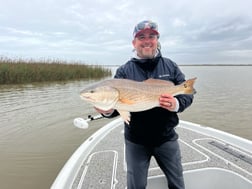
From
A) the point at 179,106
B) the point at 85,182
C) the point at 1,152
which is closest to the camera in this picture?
the point at 179,106

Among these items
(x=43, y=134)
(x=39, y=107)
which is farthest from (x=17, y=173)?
(x=39, y=107)

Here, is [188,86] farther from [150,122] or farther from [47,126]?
[47,126]

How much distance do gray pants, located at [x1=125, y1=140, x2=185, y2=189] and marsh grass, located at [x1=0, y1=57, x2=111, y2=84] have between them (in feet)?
50.7

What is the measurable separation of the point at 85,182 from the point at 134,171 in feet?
2.38

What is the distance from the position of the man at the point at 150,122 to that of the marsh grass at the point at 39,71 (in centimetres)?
1540

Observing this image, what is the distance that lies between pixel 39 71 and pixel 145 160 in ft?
54.2

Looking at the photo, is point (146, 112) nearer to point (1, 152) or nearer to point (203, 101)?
point (1, 152)

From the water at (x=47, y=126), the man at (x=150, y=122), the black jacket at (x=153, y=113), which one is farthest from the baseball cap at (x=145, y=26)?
the water at (x=47, y=126)

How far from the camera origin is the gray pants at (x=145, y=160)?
208 cm

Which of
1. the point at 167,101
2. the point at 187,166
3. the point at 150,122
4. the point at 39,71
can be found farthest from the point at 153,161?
the point at 39,71

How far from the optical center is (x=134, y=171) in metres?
2.11

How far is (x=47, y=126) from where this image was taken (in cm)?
729

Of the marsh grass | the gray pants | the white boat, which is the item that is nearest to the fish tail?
the gray pants

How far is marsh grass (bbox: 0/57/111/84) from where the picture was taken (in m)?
15.7
